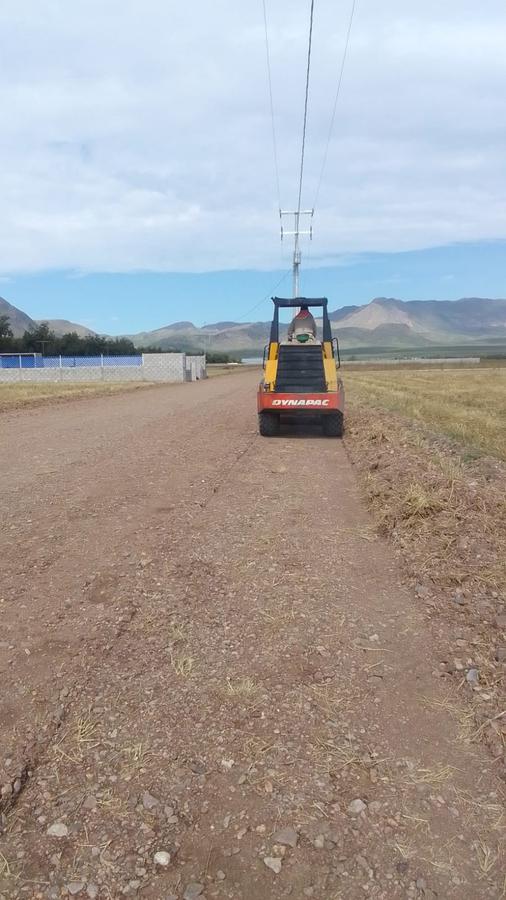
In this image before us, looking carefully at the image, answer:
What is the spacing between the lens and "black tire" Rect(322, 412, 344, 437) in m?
14.4

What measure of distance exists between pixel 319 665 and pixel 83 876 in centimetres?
176

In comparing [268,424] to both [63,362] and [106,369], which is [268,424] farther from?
[63,362]

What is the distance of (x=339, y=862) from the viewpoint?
7.91ft

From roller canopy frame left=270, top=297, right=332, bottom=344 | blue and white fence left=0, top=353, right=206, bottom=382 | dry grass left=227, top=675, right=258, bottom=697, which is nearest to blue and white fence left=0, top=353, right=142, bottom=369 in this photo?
blue and white fence left=0, top=353, right=206, bottom=382

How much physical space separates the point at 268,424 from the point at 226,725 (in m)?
11.2

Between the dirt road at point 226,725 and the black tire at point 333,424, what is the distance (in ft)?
26.2

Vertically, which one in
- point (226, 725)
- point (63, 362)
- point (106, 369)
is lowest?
point (106, 369)

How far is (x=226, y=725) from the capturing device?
321 cm

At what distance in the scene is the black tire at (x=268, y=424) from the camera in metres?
14.2

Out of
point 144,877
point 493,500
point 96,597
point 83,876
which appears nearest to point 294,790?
point 144,877

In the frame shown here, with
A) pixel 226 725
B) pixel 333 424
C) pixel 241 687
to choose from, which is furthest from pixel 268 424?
pixel 226 725

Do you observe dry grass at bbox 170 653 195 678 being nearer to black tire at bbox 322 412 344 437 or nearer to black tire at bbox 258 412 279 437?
black tire at bbox 258 412 279 437

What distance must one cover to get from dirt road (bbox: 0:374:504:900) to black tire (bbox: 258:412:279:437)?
775 cm

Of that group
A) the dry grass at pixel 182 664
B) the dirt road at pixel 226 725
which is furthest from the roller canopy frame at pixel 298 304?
the dry grass at pixel 182 664
